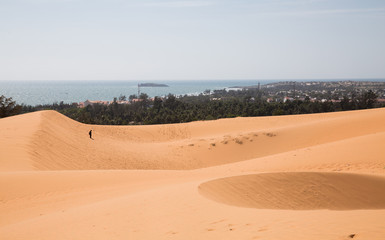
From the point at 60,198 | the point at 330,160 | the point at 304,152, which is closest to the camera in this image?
the point at 60,198

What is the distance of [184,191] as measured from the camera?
25.2 feet

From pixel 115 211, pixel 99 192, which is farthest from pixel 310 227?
pixel 99 192

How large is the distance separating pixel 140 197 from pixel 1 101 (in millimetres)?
36620

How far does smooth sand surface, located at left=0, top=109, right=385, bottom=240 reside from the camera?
5.32 meters

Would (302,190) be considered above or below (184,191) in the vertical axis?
below

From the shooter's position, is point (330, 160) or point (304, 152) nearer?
point (330, 160)

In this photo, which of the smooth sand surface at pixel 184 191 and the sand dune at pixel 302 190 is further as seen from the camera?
the sand dune at pixel 302 190

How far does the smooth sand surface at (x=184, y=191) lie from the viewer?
5.32m

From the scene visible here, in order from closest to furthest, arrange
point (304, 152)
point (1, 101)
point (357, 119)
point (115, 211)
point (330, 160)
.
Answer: point (115, 211), point (330, 160), point (304, 152), point (357, 119), point (1, 101)

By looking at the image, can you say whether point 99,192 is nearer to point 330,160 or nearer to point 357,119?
point 330,160

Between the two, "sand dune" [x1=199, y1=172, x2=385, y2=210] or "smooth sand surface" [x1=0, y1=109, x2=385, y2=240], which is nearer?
"smooth sand surface" [x1=0, y1=109, x2=385, y2=240]

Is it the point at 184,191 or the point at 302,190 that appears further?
the point at 302,190

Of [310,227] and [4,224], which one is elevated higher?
[310,227]

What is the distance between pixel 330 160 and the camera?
12766mm
